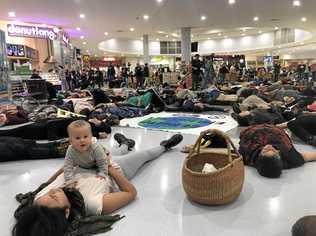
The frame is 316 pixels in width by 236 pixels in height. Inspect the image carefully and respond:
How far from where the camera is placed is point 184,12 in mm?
13469

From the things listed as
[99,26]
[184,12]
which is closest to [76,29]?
[99,26]

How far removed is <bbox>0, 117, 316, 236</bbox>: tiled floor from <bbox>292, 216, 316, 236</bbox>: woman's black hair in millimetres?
236

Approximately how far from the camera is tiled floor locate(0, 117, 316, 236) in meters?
2.19

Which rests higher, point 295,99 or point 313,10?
point 313,10

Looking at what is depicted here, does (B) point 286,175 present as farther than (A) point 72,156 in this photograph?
Yes

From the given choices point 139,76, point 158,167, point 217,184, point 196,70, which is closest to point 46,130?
point 158,167

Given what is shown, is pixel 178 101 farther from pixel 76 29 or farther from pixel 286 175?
pixel 76 29

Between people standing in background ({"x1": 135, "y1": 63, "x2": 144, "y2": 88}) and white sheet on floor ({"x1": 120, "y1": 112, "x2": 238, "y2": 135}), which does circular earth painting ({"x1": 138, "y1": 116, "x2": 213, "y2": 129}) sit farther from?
people standing in background ({"x1": 135, "y1": 63, "x2": 144, "y2": 88})

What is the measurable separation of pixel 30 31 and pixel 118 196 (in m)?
13.4

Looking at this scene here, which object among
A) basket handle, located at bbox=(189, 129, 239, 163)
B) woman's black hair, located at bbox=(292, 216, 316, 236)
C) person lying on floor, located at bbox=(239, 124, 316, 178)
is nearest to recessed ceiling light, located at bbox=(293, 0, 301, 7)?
person lying on floor, located at bbox=(239, 124, 316, 178)

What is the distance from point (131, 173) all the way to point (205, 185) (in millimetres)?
946

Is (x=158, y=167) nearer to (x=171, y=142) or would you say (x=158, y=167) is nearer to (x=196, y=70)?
(x=171, y=142)

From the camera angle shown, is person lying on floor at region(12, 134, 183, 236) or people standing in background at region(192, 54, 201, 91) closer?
person lying on floor at region(12, 134, 183, 236)

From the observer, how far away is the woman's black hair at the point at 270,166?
9.70 ft
